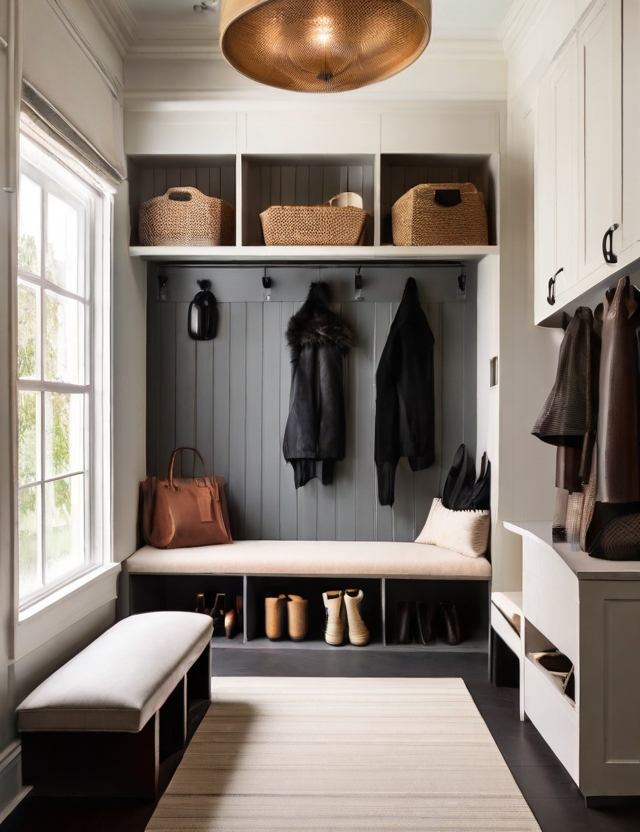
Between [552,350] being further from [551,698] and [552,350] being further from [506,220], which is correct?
[551,698]

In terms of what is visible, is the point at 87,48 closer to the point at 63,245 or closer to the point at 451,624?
the point at 63,245

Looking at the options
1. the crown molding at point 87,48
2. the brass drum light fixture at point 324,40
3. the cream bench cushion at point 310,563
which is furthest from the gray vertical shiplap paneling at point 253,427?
the brass drum light fixture at point 324,40

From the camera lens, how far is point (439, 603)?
3.70 meters

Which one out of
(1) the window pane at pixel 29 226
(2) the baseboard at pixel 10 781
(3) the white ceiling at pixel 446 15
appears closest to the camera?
(2) the baseboard at pixel 10 781

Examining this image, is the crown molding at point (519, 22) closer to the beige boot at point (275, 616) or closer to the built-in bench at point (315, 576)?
the built-in bench at point (315, 576)

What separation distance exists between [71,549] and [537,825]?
2.08 m

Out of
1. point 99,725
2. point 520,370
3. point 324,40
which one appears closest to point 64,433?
point 99,725

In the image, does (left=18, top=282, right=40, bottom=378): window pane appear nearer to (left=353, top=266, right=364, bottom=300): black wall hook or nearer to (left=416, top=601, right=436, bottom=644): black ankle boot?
(left=353, top=266, right=364, bottom=300): black wall hook

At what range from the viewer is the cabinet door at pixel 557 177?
246 centimetres

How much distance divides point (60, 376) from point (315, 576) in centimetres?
155

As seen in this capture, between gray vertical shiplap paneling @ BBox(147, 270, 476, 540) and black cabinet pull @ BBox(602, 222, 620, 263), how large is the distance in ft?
5.89

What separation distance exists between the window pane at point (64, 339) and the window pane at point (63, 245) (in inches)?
3.3

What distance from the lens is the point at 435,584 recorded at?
151 inches

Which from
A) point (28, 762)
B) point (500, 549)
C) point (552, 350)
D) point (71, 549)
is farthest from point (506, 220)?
point (28, 762)
